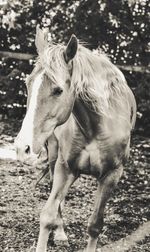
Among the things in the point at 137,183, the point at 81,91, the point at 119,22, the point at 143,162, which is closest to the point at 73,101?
the point at 81,91

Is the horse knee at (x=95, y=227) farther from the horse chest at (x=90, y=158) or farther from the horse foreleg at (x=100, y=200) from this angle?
the horse chest at (x=90, y=158)

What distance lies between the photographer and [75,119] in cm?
423

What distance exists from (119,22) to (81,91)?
6.28 metres

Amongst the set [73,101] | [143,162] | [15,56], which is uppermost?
[73,101]

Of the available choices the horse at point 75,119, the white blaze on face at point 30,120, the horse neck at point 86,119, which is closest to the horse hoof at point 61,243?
the horse at point 75,119

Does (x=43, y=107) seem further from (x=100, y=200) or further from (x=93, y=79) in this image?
(x=100, y=200)

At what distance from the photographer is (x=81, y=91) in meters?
3.86

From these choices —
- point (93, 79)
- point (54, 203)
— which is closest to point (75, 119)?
point (93, 79)

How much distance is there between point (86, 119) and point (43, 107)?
79cm

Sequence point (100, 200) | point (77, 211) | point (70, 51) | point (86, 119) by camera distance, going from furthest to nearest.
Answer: point (77, 211) → point (100, 200) → point (86, 119) → point (70, 51)

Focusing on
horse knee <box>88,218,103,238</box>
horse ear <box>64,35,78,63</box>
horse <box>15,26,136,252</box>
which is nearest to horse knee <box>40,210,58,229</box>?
horse <box>15,26,136,252</box>

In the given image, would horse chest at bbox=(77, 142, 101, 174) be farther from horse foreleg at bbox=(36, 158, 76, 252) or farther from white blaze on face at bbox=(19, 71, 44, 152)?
white blaze on face at bbox=(19, 71, 44, 152)

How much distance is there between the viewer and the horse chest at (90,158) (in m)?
4.24

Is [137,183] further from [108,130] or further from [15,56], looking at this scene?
[15,56]
